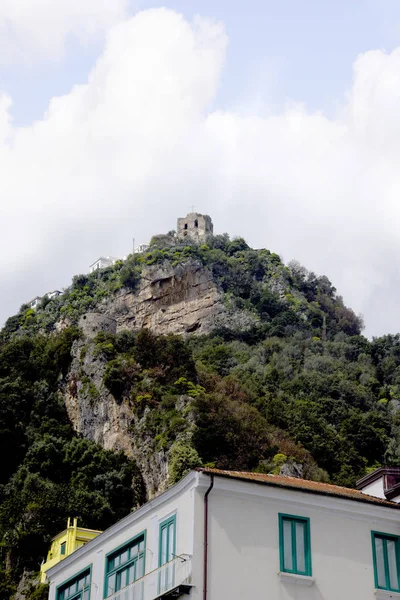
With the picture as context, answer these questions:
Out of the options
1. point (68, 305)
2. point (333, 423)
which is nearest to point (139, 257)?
point (68, 305)

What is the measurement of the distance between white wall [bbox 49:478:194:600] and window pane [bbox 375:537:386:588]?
13.6 feet

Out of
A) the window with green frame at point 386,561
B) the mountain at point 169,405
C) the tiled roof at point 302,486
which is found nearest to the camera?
the tiled roof at point 302,486

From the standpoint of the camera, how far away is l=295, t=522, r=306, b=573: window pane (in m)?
21.6

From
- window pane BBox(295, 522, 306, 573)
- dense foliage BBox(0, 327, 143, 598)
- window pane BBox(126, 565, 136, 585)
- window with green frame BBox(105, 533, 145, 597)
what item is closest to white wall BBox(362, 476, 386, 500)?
window pane BBox(295, 522, 306, 573)

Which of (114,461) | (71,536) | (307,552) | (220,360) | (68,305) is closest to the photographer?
(307,552)

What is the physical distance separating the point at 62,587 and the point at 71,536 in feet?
63.9

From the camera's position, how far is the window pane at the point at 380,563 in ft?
72.5

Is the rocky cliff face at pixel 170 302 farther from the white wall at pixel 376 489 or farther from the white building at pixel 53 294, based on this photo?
the white wall at pixel 376 489

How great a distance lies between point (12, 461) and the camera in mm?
64312

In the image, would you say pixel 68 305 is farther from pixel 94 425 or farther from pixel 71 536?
pixel 71 536

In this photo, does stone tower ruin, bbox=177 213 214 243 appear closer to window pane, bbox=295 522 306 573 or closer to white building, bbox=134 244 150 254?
white building, bbox=134 244 150 254

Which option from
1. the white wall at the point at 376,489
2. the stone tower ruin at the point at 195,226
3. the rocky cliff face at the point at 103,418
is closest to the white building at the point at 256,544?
the white wall at the point at 376,489

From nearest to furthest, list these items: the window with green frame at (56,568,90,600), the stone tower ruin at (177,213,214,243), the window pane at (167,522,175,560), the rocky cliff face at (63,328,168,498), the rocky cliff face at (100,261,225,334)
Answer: the window pane at (167,522,175,560) → the window with green frame at (56,568,90,600) → the rocky cliff face at (63,328,168,498) → the rocky cliff face at (100,261,225,334) → the stone tower ruin at (177,213,214,243)

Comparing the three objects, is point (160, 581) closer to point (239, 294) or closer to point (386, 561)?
point (386, 561)
